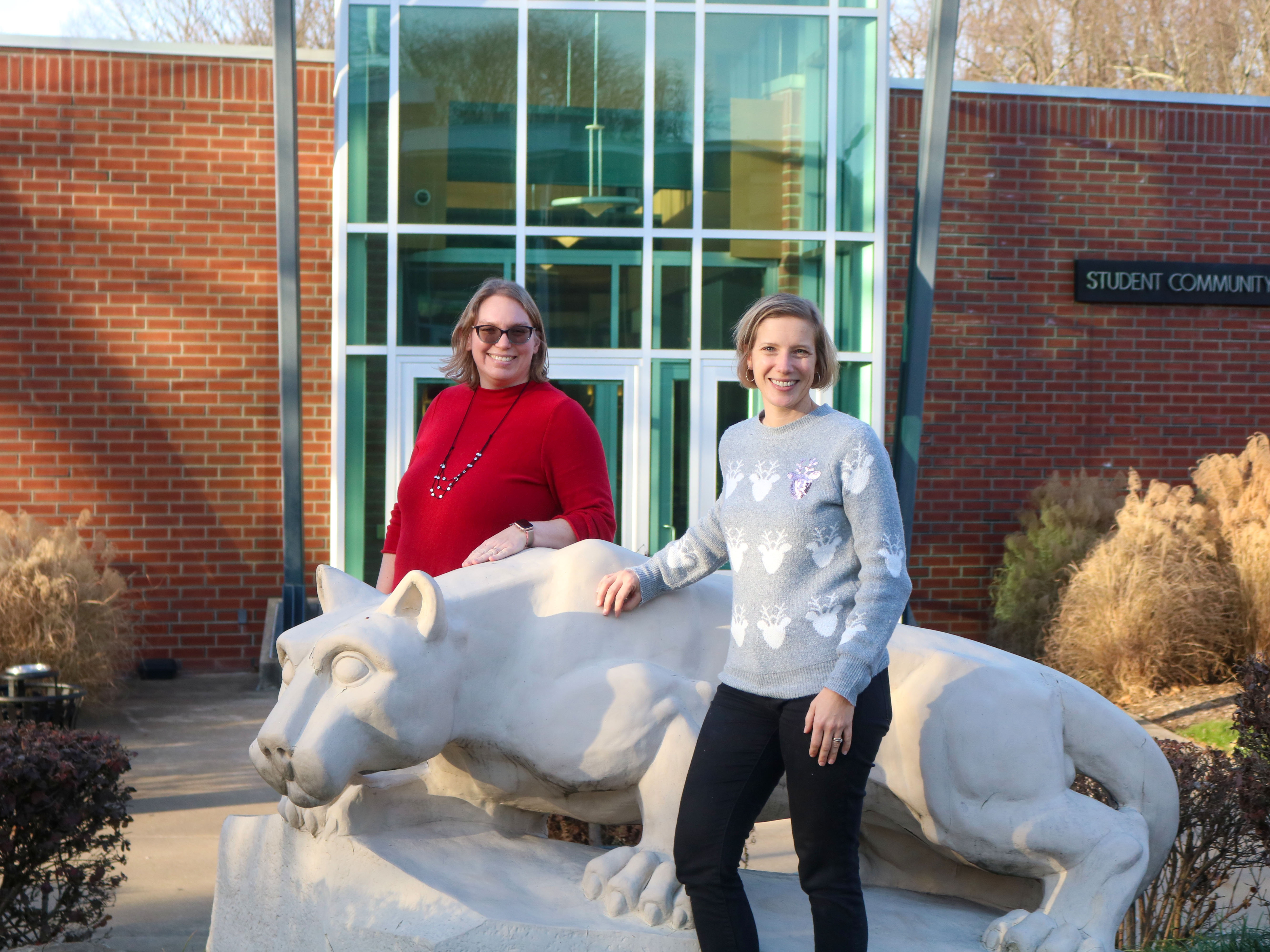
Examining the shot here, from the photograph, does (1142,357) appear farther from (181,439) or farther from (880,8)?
(181,439)

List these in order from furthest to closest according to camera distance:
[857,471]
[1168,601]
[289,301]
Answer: [289,301]
[1168,601]
[857,471]

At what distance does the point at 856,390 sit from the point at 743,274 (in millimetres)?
1395

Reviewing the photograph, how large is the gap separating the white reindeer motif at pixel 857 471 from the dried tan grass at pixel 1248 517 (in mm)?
6817

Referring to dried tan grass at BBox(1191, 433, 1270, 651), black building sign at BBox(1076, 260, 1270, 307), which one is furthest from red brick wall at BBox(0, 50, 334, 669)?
dried tan grass at BBox(1191, 433, 1270, 651)

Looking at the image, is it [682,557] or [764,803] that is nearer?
Answer: [764,803]

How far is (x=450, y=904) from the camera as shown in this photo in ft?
8.25

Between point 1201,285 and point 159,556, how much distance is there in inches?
388

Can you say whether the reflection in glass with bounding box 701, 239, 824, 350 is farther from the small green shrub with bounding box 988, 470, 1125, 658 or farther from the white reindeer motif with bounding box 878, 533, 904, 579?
the white reindeer motif with bounding box 878, 533, 904, 579

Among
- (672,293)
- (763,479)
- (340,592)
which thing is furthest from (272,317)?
(763,479)

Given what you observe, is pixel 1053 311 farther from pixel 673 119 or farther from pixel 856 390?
pixel 673 119

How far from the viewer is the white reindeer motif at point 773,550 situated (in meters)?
2.44

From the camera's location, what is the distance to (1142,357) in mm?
11023

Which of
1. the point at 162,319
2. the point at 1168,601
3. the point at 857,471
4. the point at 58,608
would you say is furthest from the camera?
the point at 162,319

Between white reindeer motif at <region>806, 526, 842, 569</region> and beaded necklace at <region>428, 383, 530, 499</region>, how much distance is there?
39.3 inches
